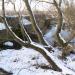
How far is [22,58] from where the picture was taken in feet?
40.1

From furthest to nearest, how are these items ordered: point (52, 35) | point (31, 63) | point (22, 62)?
point (52, 35) < point (22, 62) < point (31, 63)

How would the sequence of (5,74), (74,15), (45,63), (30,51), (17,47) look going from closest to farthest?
(5,74) < (45,63) < (30,51) < (17,47) < (74,15)

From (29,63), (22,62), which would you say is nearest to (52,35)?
(22,62)

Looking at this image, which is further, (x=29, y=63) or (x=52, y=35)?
(x=52, y=35)

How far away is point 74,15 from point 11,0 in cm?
638

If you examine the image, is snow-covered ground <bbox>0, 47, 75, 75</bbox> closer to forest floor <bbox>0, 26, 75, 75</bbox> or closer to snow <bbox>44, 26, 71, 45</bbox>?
forest floor <bbox>0, 26, 75, 75</bbox>

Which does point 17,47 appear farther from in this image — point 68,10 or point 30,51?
point 68,10

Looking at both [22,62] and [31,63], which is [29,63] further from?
[22,62]

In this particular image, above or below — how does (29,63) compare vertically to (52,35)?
above

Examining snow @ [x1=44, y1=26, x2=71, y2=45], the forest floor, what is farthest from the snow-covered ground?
snow @ [x1=44, y1=26, x2=71, y2=45]

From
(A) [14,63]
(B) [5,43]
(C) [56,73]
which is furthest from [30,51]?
(C) [56,73]

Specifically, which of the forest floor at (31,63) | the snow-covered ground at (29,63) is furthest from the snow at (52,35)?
the snow-covered ground at (29,63)

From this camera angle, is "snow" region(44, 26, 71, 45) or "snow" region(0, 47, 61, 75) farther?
"snow" region(44, 26, 71, 45)

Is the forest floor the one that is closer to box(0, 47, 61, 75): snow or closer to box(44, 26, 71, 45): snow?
box(0, 47, 61, 75): snow
